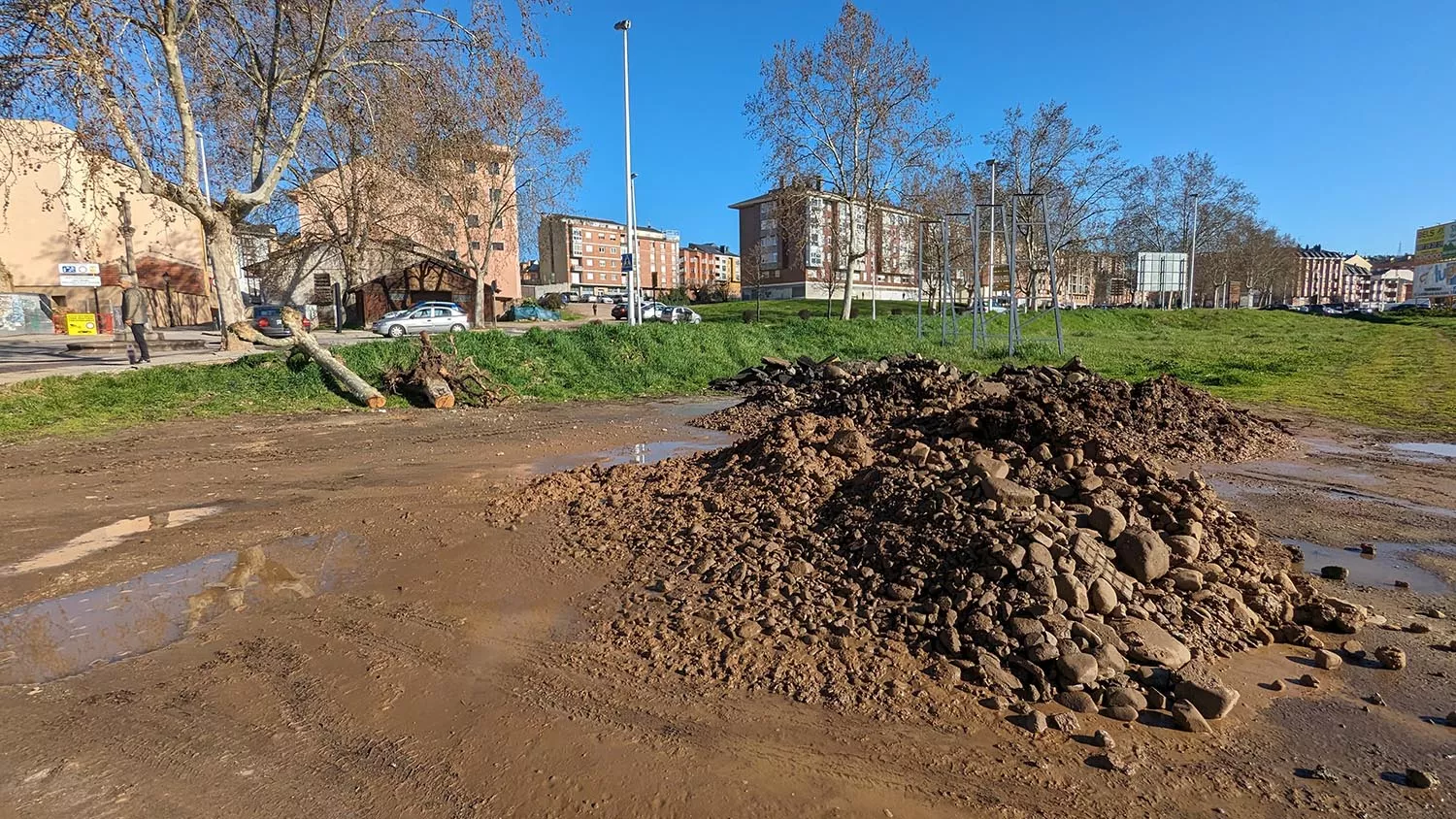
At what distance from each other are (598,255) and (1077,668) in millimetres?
124849

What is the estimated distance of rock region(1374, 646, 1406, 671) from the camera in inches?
147

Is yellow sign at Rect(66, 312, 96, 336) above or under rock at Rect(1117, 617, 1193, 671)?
above

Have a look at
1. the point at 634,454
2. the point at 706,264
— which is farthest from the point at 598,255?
the point at 634,454

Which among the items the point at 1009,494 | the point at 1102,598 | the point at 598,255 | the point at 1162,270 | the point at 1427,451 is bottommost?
the point at 1427,451

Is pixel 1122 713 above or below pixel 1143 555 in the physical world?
below

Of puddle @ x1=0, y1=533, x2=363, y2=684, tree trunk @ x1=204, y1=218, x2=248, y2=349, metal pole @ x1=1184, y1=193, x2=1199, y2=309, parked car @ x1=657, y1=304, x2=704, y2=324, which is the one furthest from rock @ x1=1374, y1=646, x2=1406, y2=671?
metal pole @ x1=1184, y1=193, x2=1199, y2=309

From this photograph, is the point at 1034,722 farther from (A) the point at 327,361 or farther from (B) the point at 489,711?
(A) the point at 327,361

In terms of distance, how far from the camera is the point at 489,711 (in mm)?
Answer: 3387

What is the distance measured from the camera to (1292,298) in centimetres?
12619

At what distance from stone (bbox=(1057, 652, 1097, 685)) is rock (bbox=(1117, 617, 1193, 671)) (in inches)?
13.5

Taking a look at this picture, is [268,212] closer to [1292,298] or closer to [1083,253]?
[1083,253]

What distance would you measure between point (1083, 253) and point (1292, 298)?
109 meters

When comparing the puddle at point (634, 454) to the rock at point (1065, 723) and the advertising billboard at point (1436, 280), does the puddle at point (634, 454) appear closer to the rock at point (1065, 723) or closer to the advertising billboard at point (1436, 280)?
the rock at point (1065, 723)

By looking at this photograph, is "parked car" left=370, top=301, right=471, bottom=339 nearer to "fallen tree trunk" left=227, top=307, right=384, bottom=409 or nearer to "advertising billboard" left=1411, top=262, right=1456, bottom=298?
"fallen tree trunk" left=227, top=307, right=384, bottom=409
